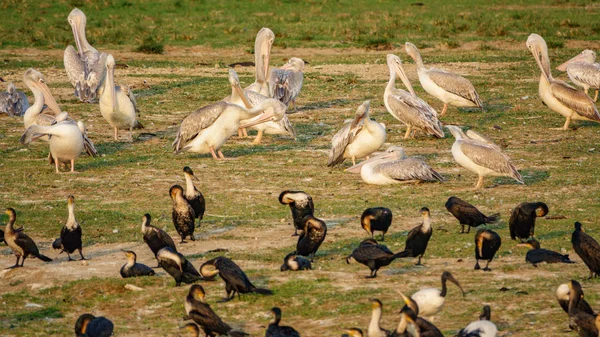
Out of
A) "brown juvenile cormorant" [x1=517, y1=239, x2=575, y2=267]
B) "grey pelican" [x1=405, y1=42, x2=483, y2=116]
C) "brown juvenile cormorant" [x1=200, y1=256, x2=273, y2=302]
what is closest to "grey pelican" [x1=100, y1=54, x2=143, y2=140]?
"grey pelican" [x1=405, y1=42, x2=483, y2=116]

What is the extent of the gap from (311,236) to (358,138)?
16.7ft

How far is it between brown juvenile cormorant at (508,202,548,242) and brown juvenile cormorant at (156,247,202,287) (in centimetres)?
313

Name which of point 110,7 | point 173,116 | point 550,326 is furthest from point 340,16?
point 550,326

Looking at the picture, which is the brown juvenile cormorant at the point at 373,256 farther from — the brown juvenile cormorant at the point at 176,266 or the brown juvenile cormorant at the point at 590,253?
the brown juvenile cormorant at the point at 590,253

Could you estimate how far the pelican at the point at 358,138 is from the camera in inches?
548

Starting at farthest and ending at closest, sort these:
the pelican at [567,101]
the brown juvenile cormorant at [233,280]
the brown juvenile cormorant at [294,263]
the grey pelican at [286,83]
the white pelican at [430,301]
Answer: the grey pelican at [286,83], the pelican at [567,101], the brown juvenile cormorant at [294,263], the brown juvenile cormorant at [233,280], the white pelican at [430,301]

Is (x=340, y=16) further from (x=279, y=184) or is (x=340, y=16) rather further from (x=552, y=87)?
(x=279, y=184)

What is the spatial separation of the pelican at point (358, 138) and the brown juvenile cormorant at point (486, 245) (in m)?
5.44

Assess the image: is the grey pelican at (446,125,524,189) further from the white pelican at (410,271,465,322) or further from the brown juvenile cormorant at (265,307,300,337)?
the brown juvenile cormorant at (265,307,300,337)

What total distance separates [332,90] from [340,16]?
38.0ft

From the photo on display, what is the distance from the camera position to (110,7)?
1323 inches

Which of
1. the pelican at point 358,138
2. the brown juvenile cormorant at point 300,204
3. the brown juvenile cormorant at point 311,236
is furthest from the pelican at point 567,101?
the brown juvenile cormorant at point 311,236

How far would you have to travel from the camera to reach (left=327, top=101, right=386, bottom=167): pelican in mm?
13930

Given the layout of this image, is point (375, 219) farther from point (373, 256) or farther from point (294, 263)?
point (373, 256)
